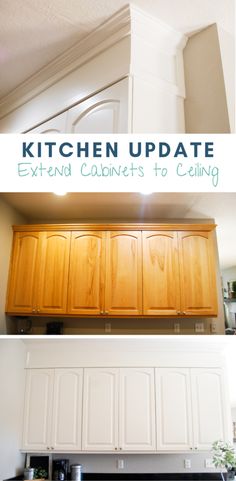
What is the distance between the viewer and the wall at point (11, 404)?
2055 millimetres

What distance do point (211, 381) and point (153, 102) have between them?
7.08 ft

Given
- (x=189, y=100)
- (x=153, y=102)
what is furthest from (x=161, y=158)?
(x=189, y=100)

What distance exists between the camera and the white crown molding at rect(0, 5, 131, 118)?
1.57m

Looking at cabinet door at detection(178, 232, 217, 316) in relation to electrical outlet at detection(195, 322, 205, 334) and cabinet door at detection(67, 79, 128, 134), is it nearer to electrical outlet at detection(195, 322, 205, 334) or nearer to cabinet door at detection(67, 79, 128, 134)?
electrical outlet at detection(195, 322, 205, 334)

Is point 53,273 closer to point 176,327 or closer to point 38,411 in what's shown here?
point 176,327

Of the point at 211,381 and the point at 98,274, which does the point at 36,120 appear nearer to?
the point at 98,274

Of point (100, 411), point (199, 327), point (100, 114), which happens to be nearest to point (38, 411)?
point (100, 411)

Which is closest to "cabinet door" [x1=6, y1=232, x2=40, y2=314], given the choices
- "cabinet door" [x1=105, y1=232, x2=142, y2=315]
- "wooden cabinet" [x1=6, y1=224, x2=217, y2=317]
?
"wooden cabinet" [x1=6, y1=224, x2=217, y2=317]

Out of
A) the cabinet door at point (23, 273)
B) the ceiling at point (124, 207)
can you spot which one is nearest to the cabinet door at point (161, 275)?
the ceiling at point (124, 207)

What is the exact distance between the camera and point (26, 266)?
226 cm

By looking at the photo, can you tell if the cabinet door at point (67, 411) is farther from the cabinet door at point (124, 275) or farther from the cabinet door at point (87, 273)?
the cabinet door at point (124, 275)

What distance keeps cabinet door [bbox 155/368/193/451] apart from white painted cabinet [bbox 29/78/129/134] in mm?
2005

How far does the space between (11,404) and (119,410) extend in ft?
3.08

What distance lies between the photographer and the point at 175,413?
259 cm
